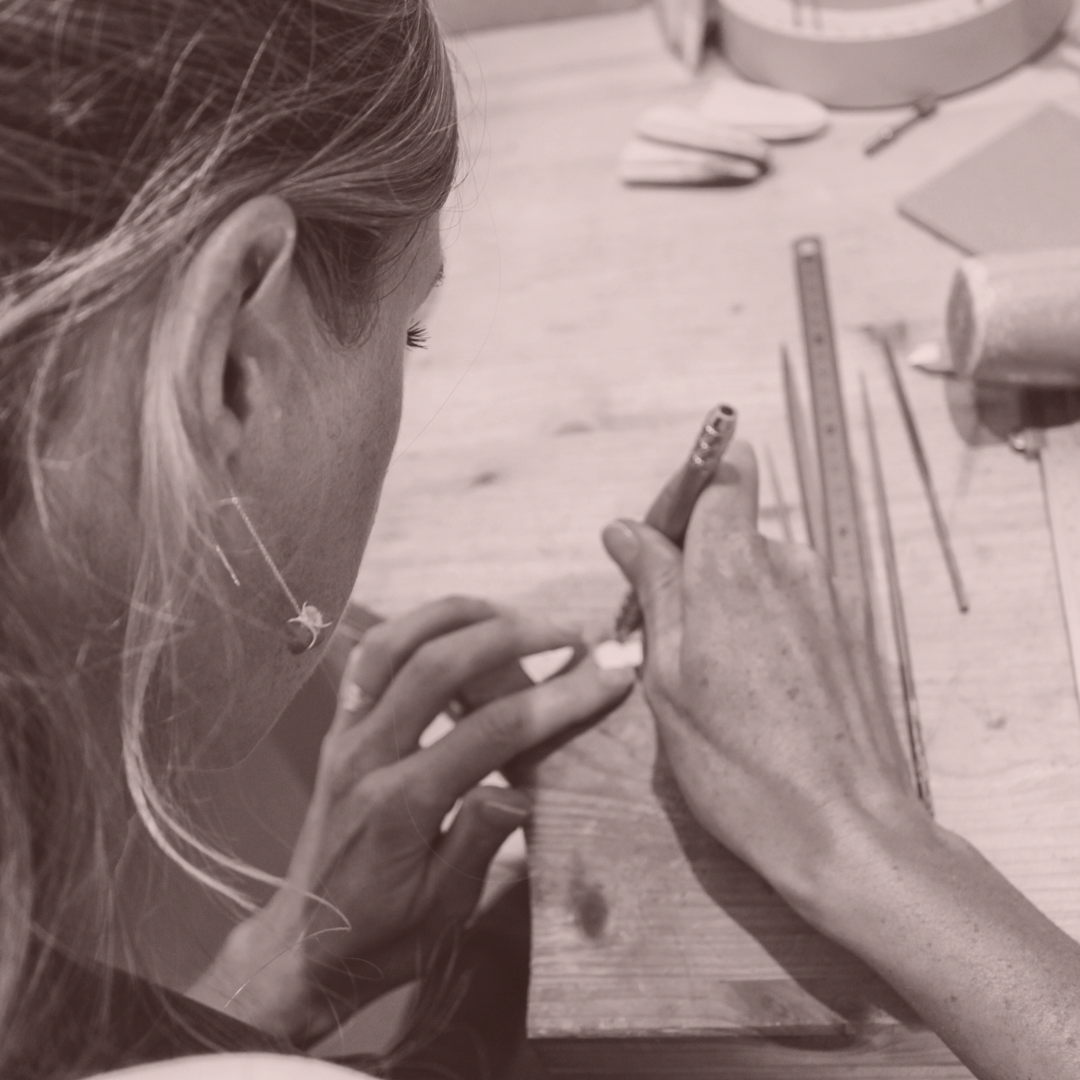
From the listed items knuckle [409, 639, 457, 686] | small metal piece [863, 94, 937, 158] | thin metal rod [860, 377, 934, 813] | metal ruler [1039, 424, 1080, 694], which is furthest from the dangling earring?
small metal piece [863, 94, 937, 158]

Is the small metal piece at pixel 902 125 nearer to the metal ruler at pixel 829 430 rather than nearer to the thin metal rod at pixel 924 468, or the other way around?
the metal ruler at pixel 829 430

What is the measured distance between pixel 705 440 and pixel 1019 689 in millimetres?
251

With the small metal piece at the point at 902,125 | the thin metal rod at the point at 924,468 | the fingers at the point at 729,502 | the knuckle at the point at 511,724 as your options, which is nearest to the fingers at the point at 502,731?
the knuckle at the point at 511,724

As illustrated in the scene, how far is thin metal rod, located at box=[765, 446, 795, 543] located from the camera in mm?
847

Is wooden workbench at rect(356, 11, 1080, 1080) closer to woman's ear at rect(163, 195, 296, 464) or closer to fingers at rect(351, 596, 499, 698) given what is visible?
fingers at rect(351, 596, 499, 698)

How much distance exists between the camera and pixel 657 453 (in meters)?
0.92

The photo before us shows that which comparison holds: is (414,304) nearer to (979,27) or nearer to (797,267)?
(797,267)

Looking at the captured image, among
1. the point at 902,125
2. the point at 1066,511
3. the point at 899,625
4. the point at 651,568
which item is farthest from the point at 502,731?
the point at 902,125

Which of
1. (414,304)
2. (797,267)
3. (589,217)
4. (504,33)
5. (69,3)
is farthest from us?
(504,33)

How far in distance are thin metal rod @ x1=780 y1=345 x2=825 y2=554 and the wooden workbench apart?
0.04ft

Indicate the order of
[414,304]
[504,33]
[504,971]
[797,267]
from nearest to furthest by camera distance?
[414,304]
[504,971]
[797,267]
[504,33]

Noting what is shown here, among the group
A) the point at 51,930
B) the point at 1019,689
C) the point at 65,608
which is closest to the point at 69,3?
the point at 65,608

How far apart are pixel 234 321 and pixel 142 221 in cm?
5

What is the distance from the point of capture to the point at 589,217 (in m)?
1.11
